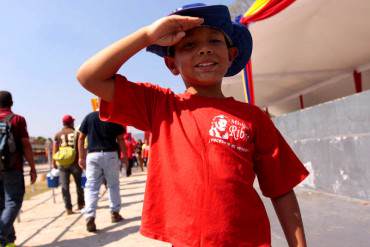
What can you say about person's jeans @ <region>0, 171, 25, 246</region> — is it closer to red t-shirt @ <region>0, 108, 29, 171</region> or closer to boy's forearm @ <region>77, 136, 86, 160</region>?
red t-shirt @ <region>0, 108, 29, 171</region>

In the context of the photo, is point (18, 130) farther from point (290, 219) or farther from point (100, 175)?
point (290, 219)

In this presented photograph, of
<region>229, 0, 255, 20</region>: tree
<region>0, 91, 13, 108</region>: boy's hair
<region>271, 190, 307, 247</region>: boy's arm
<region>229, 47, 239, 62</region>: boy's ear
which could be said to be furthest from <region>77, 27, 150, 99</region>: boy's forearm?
<region>229, 0, 255, 20</region>: tree

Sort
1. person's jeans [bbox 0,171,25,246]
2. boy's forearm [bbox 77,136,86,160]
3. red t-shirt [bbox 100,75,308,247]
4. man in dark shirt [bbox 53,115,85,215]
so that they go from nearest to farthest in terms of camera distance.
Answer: red t-shirt [bbox 100,75,308,247]
person's jeans [bbox 0,171,25,246]
boy's forearm [bbox 77,136,86,160]
man in dark shirt [bbox 53,115,85,215]

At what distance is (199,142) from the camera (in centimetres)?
136

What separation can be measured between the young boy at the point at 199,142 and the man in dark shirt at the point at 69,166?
5123 mm

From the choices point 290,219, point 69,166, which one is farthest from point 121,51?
point 69,166

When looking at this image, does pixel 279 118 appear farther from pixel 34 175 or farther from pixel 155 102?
pixel 155 102

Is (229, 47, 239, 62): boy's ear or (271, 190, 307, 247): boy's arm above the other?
(229, 47, 239, 62): boy's ear

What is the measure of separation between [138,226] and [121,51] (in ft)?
12.2

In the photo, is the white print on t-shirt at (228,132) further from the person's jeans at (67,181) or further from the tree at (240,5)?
the tree at (240,5)

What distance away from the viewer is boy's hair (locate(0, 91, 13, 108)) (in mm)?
4078

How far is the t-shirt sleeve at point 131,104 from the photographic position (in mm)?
1371

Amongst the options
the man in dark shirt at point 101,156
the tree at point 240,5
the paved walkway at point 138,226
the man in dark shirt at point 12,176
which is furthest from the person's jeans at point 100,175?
the tree at point 240,5

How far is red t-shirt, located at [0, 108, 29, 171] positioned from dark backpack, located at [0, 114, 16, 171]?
0.19ft
